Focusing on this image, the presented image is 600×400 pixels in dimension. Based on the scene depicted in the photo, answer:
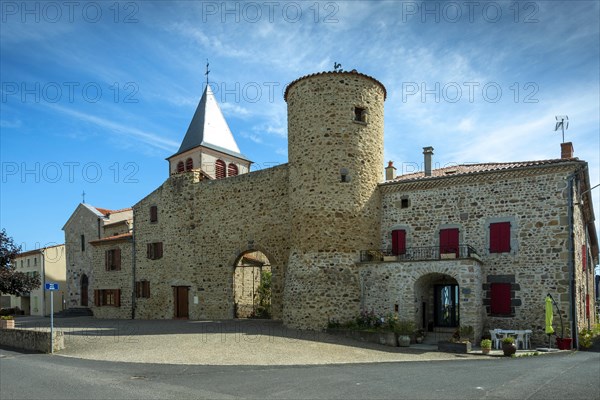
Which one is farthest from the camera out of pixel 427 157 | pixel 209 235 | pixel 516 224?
pixel 209 235

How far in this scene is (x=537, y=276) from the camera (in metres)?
17.4

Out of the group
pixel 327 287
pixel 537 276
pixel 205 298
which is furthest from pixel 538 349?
pixel 205 298

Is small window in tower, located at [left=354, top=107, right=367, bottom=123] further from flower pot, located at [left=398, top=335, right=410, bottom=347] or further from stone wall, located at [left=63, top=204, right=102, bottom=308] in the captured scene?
stone wall, located at [left=63, top=204, right=102, bottom=308]

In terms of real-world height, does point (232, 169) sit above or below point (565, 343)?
above

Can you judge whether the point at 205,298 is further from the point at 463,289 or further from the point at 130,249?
the point at 463,289

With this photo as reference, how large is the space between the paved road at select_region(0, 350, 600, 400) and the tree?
1010 cm

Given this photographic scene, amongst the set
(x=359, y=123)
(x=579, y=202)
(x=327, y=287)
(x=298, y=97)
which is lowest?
(x=327, y=287)

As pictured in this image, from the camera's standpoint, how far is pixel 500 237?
18.3 m

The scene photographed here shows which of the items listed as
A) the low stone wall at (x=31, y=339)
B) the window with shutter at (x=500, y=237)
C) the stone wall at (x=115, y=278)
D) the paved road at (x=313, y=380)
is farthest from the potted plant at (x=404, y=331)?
the stone wall at (x=115, y=278)

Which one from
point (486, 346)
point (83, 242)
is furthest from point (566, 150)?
point (83, 242)

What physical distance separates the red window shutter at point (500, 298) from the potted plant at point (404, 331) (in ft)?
10.5

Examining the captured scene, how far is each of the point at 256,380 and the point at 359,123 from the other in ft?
41.0

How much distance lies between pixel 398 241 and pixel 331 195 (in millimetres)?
3555

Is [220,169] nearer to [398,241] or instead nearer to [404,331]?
[398,241]
